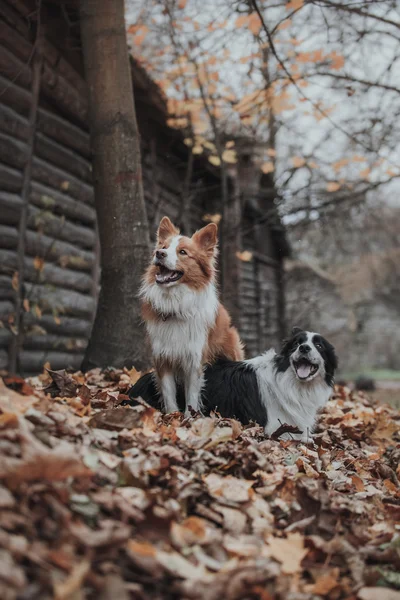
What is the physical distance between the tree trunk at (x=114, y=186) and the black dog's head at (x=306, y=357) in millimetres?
1512

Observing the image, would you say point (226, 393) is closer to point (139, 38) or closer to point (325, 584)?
point (325, 584)

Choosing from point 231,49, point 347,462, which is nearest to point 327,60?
point 231,49

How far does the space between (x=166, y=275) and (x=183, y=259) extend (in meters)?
0.18

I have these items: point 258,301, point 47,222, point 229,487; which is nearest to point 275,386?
point 229,487

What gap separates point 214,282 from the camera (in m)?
4.79

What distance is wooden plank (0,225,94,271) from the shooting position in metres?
7.08

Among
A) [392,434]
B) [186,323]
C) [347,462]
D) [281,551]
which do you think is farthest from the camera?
[392,434]

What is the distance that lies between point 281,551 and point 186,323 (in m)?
2.38

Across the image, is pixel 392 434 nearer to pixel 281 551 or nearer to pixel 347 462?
pixel 347 462

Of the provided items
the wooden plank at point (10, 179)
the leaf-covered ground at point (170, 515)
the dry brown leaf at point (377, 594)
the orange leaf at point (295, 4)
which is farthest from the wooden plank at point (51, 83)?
the dry brown leaf at point (377, 594)

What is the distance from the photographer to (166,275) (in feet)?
14.5

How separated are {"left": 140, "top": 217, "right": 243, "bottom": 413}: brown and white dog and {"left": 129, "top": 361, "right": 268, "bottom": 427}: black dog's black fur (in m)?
0.10

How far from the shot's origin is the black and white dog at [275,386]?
4.57 m

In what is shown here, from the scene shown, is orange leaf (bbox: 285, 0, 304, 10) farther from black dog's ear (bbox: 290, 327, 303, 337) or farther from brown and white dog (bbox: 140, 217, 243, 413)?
black dog's ear (bbox: 290, 327, 303, 337)
